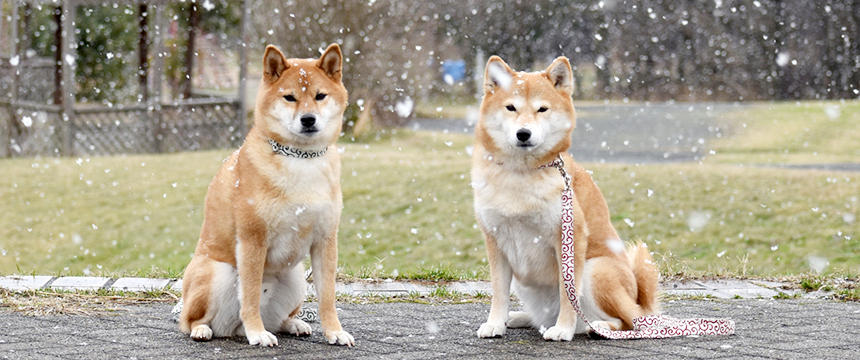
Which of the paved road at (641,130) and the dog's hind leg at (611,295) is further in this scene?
the paved road at (641,130)

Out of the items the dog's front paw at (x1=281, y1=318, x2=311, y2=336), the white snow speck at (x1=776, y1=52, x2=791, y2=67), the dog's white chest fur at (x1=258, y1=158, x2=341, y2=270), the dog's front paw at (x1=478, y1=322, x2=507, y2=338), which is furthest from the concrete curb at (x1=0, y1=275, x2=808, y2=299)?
the white snow speck at (x1=776, y1=52, x2=791, y2=67)

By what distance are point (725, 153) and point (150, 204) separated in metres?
8.73

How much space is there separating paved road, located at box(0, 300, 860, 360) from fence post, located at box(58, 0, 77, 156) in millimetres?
9579

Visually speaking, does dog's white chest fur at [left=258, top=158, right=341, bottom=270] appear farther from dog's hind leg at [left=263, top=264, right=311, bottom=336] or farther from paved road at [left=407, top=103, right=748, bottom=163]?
paved road at [left=407, top=103, right=748, bottom=163]

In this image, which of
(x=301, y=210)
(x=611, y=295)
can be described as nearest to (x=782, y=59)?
(x=611, y=295)

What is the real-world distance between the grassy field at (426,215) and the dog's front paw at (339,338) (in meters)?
4.25

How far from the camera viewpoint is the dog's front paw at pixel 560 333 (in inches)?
169

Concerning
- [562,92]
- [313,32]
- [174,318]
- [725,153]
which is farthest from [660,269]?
[313,32]

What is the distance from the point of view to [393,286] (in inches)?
232

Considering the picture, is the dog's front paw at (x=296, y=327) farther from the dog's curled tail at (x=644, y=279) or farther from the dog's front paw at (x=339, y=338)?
the dog's curled tail at (x=644, y=279)

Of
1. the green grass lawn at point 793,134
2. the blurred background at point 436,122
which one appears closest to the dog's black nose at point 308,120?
the blurred background at point 436,122

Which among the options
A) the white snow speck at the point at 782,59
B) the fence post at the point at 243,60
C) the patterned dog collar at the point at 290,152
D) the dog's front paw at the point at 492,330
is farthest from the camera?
the white snow speck at the point at 782,59

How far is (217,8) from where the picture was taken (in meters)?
22.2

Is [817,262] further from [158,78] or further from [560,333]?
[158,78]
